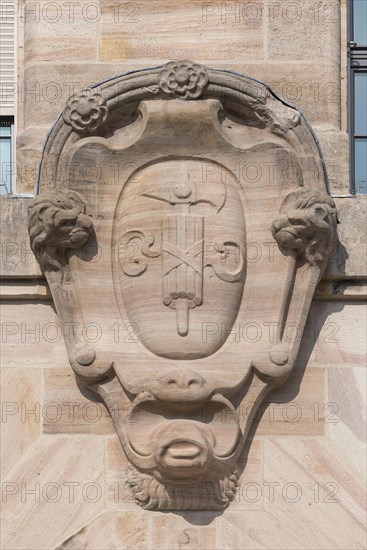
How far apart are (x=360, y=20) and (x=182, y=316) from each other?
2.31 meters

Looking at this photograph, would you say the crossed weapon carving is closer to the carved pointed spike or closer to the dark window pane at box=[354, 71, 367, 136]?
the carved pointed spike

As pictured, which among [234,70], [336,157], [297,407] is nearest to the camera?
[297,407]

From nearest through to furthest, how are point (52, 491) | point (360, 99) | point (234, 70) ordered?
1. point (52, 491)
2. point (234, 70)
3. point (360, 99)

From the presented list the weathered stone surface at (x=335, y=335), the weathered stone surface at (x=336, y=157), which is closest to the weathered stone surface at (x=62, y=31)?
the weathered stone surface at (x=336, y=157)

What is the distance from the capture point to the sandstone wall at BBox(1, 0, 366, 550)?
11094 millimetres

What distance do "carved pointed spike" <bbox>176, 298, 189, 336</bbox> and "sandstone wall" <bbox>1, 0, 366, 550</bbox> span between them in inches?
13.7

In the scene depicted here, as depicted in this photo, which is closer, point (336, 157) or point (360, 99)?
point (336, 157)

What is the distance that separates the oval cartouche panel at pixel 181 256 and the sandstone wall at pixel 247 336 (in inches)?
11.6

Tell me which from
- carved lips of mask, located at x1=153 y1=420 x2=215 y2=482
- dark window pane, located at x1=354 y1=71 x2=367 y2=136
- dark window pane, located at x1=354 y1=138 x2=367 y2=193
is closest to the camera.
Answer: carved lips of mask, located at x1=153 y1=420 x2=215 y2=482

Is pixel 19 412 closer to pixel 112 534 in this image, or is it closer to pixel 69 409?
pixel 69 409

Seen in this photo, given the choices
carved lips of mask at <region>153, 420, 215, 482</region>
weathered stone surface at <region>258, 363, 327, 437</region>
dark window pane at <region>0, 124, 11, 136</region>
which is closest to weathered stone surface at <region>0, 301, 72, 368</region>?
carved lips of mask at <region>153, 420, 215, 482</region>

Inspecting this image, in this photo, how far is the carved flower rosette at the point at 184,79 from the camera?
11.3 metres

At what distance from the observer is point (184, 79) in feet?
37.0

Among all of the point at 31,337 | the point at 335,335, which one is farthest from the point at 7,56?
the point at 335,335
